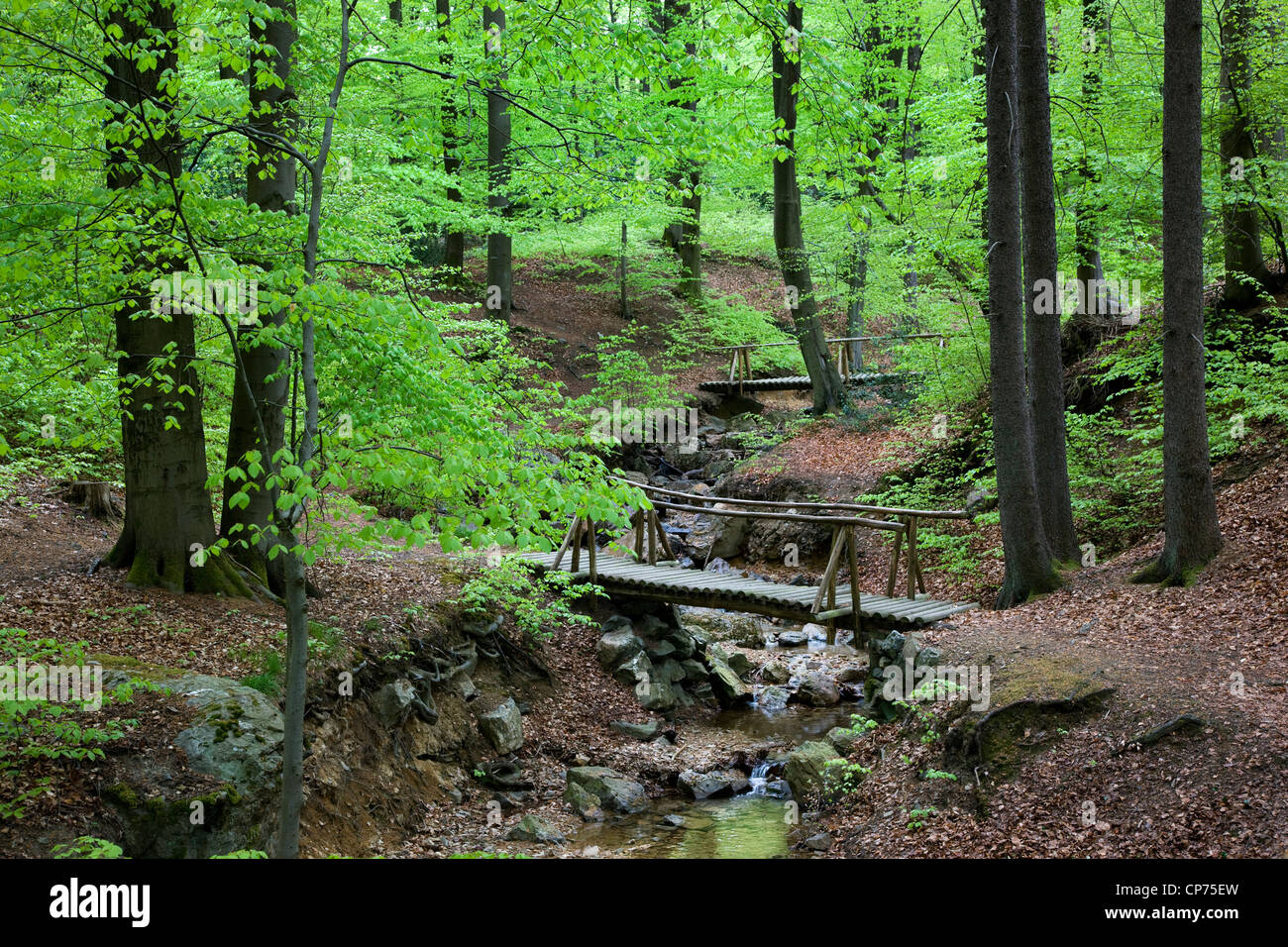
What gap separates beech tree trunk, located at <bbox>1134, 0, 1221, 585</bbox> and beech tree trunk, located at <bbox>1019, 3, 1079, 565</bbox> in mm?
1361

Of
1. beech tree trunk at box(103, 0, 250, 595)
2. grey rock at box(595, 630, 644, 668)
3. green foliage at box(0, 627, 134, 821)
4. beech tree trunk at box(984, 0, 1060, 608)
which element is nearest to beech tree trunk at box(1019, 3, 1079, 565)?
beech tree trunk at box(984, 0, 1060, 608)

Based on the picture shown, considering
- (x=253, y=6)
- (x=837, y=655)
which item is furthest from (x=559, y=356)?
(x=253, y=6)

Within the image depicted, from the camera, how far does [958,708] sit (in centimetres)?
651

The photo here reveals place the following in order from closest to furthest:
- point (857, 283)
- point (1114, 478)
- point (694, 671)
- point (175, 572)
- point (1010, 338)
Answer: point (175, 572) < point (1010, 338) < point (1114, 478) < point (694, 671) < point (857, 283)

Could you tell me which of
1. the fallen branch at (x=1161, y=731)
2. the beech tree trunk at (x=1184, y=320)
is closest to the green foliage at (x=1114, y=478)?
the beech tree trunk at (x=1184, y=320)

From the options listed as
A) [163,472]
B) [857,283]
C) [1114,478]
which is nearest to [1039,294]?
[1114,478]

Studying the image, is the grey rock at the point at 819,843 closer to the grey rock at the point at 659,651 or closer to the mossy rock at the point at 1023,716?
the mossy rock at the point at 1023,716

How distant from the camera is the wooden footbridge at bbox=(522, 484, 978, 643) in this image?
9.19 m

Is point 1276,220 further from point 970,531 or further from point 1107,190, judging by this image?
point 970,531

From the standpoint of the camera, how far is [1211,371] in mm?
10156

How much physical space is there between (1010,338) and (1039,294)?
0.84m

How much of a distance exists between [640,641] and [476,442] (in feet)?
22.2

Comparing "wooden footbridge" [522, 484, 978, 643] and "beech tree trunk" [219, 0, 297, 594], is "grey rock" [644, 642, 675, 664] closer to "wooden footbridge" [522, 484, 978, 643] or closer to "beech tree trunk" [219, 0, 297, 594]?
"wooden footbridge" [522, 484, 978, 643]

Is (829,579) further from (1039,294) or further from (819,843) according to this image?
(1039,294)
